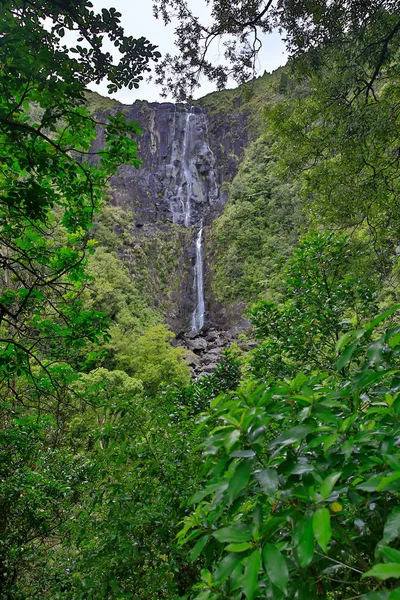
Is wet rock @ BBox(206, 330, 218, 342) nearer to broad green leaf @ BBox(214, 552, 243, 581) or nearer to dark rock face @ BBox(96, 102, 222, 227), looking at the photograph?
dark rock face @ BBox(96, 102, 222, 227)

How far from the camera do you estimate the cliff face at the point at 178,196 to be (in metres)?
27.6

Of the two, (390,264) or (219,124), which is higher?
(219,124)

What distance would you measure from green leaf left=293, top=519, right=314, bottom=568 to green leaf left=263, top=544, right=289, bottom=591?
32 mm

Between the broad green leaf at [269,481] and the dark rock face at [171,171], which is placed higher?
the dark rock face at [171,171]

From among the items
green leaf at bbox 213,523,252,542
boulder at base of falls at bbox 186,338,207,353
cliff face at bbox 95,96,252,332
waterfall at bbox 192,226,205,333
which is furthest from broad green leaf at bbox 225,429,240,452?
cliff face at bbox 95,96,252,332

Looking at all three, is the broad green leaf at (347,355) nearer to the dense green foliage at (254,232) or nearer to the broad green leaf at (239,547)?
the broad green leaf at (239,547)

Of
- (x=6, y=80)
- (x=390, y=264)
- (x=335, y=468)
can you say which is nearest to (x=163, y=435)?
(x=335, y=468)

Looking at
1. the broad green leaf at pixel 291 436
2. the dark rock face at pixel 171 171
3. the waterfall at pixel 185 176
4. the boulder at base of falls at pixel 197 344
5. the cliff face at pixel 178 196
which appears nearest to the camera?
the broad green leaf at pixel 291 436

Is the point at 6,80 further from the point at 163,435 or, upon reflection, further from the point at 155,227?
the point at 155,227

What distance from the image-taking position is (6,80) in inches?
58.7

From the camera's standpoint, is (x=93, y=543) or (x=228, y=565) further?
(x=93, y=543)

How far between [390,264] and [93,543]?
5096mm

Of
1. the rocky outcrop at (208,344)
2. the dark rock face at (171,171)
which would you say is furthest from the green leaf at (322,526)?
the dark rock face at (171,171)

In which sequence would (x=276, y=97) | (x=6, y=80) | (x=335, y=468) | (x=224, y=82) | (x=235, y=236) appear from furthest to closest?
(x=276, y=97) → (x=235, y=236) → (x=224, y=82) → (x=6, y=80) → (x=335, y=468)
